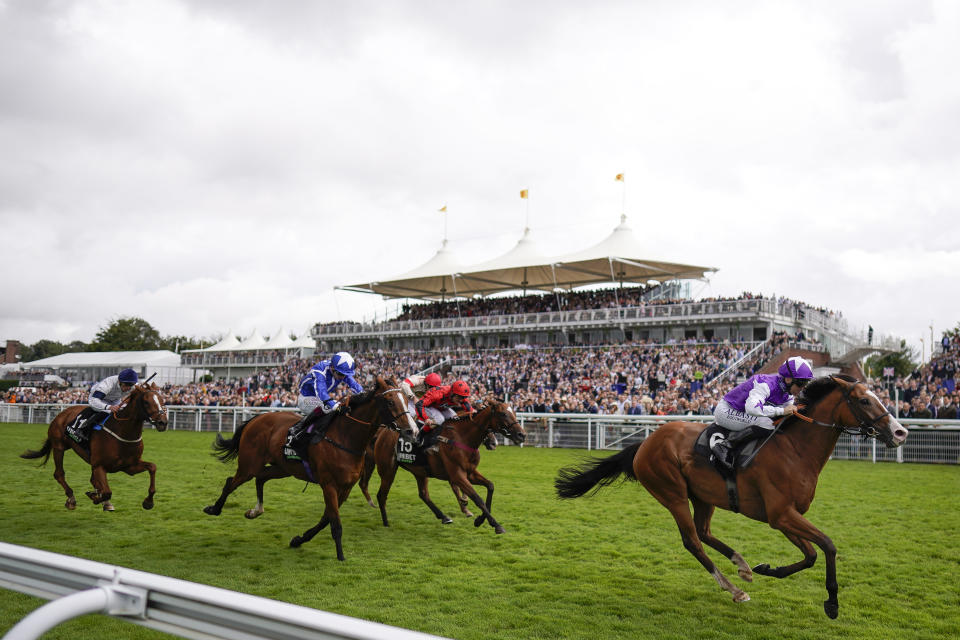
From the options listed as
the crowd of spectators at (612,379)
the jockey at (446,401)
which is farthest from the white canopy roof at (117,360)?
the jockey at (446,401)

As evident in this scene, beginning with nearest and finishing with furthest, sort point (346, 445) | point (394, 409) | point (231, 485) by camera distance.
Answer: point (394, 409)
point (346, 445)
point (231, 485)

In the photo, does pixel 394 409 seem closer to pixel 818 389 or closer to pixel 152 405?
pixel 152 405

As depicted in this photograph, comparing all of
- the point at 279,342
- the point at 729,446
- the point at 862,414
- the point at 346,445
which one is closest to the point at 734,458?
the point at 729,446

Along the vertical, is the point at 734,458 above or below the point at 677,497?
above

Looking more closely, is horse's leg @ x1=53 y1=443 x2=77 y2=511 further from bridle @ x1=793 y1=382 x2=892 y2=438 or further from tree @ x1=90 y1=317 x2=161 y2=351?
tree @ x1=90 y1=317 x2=161 y2=351

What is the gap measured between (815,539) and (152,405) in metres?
6.32

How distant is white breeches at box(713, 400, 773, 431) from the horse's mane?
0.99 feet

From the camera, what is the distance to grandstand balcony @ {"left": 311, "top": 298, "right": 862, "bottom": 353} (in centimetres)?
2917

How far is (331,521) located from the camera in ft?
19.5

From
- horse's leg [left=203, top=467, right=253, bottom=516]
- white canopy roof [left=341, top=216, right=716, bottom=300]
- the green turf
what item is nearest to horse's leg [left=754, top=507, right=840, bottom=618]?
the green turf

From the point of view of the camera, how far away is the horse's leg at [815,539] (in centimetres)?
430

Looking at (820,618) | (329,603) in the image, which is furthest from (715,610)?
(329,603)

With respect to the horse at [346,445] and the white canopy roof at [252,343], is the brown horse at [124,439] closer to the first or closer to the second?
the horse at [346,445]

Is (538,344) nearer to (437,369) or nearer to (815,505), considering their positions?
(437,369)
